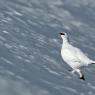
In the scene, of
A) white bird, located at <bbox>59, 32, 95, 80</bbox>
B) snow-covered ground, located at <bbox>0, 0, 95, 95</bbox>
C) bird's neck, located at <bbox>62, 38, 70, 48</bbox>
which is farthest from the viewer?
snow-covered ground, located at <bbox>0, 0, 95, 95</bbox>

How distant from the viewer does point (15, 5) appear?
33.7m

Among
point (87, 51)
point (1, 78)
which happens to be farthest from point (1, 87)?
point (87, 51)

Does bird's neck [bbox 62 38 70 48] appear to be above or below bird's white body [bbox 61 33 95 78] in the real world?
above

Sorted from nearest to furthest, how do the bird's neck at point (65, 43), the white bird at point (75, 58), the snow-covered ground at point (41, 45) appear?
the white bird at point (75, 58), the bird's neck at point (65, 43), the snow-covered ground at point (41, 45)

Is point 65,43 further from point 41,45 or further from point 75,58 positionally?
point 41,45

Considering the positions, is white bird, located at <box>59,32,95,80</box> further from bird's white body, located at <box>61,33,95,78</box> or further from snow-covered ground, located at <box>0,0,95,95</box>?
snow-covered ground, located at <box>0,0,95,95</box>

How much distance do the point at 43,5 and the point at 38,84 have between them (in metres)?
2.83

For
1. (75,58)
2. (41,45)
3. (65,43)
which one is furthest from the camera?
(41,45)

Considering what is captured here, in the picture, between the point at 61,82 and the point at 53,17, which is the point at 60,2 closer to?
the point at 53,17

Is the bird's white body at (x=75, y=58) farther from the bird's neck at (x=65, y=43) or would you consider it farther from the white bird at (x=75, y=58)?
the bird's neck at (x=65, y=43)

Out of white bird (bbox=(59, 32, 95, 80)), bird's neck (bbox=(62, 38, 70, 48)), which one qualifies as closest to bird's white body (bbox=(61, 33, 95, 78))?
white bird (bbox=(59, 32, 95, 80))

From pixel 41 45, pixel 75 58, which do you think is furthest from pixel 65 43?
pixel 41 45

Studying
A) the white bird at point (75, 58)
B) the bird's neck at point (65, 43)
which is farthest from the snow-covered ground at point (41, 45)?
the white bird at point (75, 58)

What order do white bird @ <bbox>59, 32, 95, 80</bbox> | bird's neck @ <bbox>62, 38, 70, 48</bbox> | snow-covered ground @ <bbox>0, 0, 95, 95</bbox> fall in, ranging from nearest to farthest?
white bird @ <bbox>59, 32, 95, 80</bbox>
bird's neck @ <bbox>62, 38, 70, 48</bbox>
snow-covered ground @ <bbox>0, 0, 95, 95</bbox>
